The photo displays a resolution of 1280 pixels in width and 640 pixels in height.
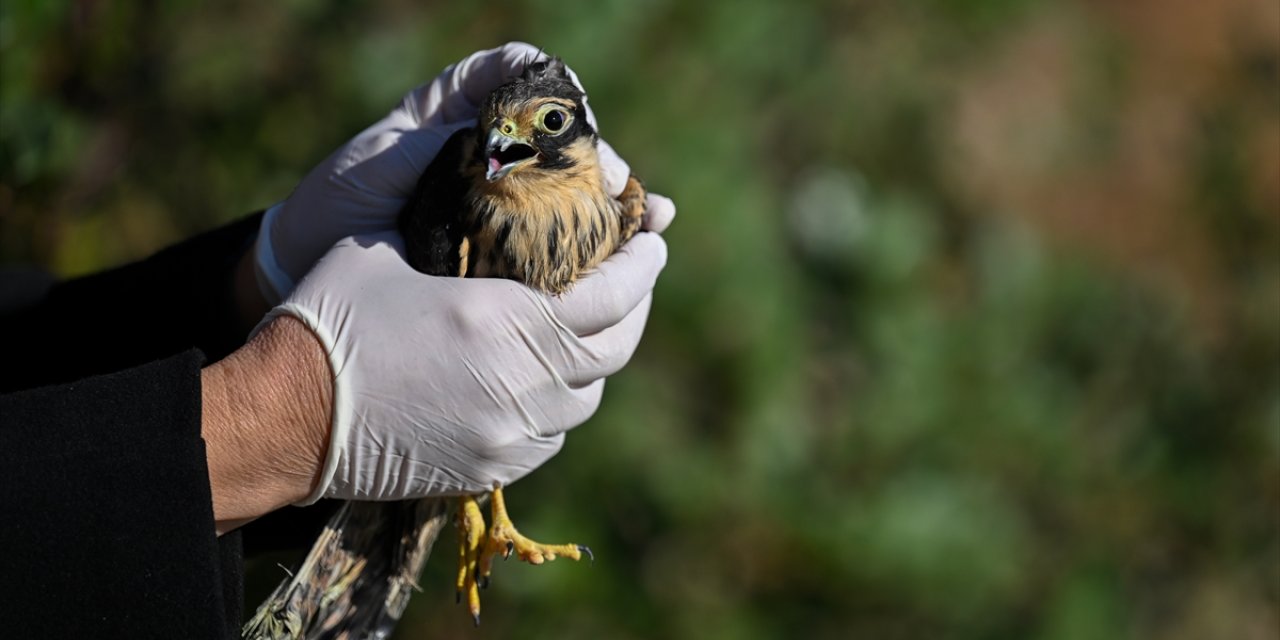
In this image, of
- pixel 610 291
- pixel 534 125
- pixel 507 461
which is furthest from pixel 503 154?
pixel 507 461

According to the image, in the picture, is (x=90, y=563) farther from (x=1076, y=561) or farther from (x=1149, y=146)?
(x=1149, y=146)

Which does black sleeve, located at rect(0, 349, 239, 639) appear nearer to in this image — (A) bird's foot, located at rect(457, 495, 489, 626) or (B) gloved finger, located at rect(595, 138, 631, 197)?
(A) bird's foot, located at rect(457, 495, 489, 626)

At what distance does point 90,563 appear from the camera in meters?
1.49

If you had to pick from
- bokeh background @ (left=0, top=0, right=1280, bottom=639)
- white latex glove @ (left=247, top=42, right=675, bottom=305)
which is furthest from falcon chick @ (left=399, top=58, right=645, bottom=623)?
bokeh background @ (left=0, top=0, right=1280, bottom=639)

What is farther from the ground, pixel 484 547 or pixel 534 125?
pixel 534 125

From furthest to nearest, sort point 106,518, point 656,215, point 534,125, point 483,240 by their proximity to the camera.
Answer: point 656,215, point 483,240, point 534,125, point 106,518

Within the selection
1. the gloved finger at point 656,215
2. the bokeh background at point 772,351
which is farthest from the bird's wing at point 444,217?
the bokeh background at point 772,351

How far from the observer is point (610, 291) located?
1965mm

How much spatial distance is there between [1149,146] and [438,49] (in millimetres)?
6149

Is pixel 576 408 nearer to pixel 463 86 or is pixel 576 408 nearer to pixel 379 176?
pixel 379 176

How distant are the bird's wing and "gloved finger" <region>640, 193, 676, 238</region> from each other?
0.41 metres

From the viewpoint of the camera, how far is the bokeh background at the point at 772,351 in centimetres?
371

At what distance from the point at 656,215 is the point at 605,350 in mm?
313

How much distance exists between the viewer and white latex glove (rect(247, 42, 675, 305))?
2105 millimetres
